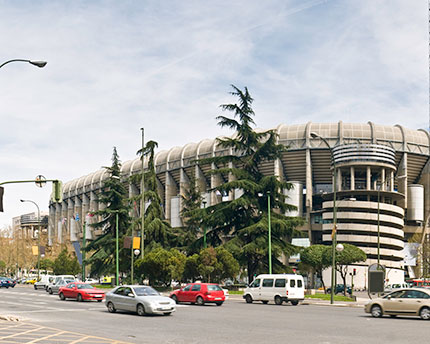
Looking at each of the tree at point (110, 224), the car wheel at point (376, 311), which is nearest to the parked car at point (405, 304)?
the car wheel at point (376, 311)

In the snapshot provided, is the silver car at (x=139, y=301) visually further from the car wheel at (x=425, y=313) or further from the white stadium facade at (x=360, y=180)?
the white stadium facade at (x=360, y=180)

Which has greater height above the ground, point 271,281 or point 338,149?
point 338,149

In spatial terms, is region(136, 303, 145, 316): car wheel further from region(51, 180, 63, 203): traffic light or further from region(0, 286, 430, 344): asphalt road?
region(51, 180, 63, 203): traffic light

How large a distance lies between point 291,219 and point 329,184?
65.8 meters

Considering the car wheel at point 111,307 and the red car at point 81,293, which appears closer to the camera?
the car wheel at point 111,307

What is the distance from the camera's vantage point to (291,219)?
5288 cm

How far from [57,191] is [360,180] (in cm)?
9197

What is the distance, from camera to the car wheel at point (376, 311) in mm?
26141

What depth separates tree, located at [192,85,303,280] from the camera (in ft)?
171

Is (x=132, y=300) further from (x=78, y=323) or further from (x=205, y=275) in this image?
(x=205, y=275)

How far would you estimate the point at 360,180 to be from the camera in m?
110

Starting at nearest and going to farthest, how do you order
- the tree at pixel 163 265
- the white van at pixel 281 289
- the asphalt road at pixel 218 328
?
1. the asphalt road at pixel 218 328
2. the white van at pixel 281 289
3. the tree at pixel 163 265

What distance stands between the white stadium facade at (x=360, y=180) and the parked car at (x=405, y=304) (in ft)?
238

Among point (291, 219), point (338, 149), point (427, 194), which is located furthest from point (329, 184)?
point (291, 219)
